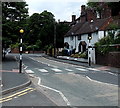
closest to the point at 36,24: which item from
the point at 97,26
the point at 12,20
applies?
the point at 97,26

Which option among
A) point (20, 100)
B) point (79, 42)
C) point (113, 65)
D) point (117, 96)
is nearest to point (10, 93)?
point (20, 100)

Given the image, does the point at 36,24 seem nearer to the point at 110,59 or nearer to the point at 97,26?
the point at 97,26

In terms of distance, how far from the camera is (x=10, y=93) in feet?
43.5

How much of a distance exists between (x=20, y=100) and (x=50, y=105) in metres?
1.62

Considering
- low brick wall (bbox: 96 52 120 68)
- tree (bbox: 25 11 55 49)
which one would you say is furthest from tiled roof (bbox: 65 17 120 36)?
tree (bbox: 25 11 55 49)

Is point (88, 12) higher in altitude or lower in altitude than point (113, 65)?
higher

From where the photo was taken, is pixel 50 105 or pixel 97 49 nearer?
pixel 50 105

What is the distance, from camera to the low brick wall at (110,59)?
31.6 metres

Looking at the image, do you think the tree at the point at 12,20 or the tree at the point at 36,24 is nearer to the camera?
the tree at the point at 12,20

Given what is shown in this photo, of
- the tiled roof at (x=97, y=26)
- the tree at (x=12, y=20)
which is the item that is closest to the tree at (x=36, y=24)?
the tiled roof at (x=97, y=26)

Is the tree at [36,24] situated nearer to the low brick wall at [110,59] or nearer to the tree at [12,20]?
the tree at [12,20]

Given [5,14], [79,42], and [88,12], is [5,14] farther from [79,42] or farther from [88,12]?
[88,12]

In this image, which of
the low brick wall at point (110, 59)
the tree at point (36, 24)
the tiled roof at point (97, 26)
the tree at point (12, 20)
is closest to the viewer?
the low brick wall at point (110, 59)

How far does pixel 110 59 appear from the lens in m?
33.6
